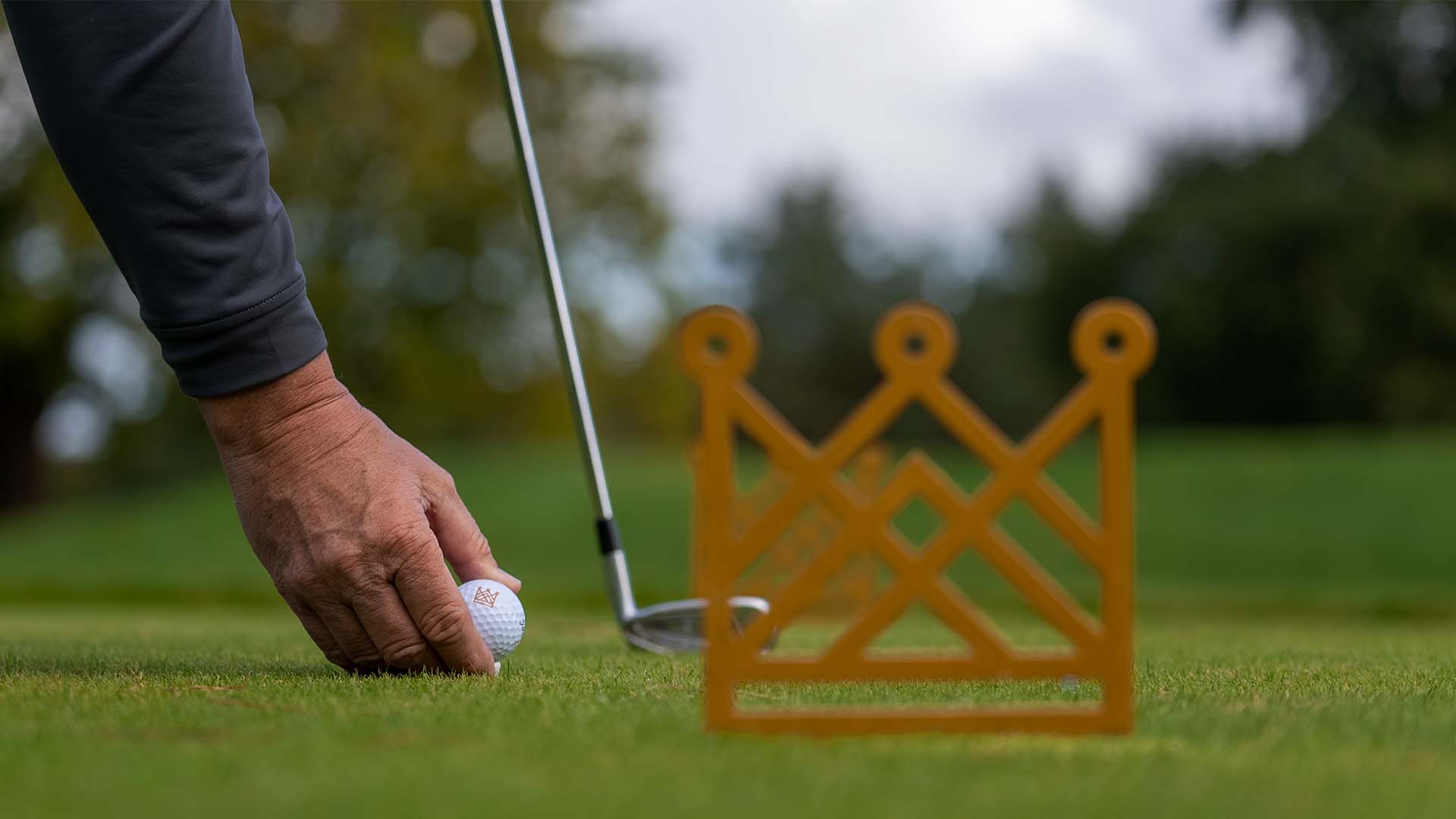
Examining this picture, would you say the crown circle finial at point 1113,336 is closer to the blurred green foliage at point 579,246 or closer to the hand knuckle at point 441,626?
the hand knuckle at point 441,626

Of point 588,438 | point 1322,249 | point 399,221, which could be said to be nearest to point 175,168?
point 588,438

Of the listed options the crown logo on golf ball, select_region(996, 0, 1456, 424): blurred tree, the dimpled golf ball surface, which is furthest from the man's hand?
select_region(996, 0, 1456, 424): blurred tree

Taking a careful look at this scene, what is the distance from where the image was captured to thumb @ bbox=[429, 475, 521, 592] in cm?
346

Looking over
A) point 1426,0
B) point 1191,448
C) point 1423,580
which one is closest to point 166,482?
point 1191,448

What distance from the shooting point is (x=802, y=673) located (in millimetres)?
2398

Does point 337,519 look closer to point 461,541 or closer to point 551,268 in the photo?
point 461,541

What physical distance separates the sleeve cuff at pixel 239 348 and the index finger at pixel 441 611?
54 centimetres

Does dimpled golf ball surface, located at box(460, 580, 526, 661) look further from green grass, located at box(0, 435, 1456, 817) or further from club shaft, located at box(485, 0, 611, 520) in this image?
club shaft, located at box(485, 0, 611, 520)

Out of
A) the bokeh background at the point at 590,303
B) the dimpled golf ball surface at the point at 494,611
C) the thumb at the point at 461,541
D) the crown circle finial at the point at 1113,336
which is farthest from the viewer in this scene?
the bokeh background at the point at 590,303

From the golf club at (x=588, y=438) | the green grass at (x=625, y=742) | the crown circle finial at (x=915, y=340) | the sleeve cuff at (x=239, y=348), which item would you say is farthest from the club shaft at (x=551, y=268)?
the crown circle finial at (x=915, y=340)

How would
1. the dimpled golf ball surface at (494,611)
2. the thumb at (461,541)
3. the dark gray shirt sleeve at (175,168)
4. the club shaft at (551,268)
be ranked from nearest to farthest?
the dark gray shirt sleeve at (175,168), the thumb at (461,541), the dimpled golf ball surface at (494,611), the club shaft at (551,268)

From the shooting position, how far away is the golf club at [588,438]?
3902mm

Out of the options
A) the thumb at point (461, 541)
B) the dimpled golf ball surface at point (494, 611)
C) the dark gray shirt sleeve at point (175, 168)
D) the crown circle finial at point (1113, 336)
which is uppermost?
the dark gray shirt sleeve at point (175, 168)

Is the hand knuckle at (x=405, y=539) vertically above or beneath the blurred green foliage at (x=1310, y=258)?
above
